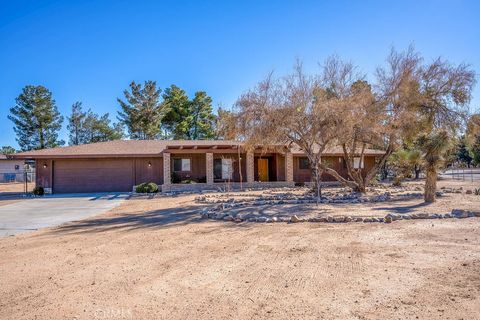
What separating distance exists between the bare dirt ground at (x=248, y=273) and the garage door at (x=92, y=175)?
15498mm

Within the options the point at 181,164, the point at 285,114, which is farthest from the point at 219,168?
the point at 285,114

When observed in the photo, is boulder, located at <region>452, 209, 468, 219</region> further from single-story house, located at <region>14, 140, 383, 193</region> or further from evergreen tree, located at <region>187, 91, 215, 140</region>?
evergreen tree, located at <region>187, 91, 215, 140</region>

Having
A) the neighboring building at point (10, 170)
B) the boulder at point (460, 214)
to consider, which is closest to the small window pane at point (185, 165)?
the boulder at point (460, 214)

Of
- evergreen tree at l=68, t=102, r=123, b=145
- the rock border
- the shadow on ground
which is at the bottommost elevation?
the shadow on ground

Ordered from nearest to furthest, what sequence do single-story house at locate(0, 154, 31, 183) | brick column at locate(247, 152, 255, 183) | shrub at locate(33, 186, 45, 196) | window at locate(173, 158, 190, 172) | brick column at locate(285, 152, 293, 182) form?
shrub at locate(33, 186, 45, 196)
brick column at locate(247, 152, 255, 183)
window at locate(173, 158, 190, 172)
brick column at locate(285, 152, 293, 182)
single-story house at locate(0, 154, 31, 183)

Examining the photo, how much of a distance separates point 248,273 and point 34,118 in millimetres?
45731

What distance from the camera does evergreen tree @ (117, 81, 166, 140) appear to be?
40250 mm

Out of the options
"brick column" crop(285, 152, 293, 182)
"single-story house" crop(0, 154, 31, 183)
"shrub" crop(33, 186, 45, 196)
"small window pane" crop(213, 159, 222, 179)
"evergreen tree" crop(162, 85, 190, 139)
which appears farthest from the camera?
"evergreen tree" crop(162, 85, 190, 139)

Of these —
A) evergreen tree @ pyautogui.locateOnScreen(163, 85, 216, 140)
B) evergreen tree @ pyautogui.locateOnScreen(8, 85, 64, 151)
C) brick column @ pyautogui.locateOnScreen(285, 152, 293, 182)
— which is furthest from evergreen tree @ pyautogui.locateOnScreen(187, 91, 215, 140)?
evergreen tree @ pyautogui.locateOnScreen(8, 85, 64, 151)

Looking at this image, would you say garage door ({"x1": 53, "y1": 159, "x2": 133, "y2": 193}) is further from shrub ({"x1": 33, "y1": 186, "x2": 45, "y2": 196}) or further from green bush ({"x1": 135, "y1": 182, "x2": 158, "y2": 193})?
green bush ({"x1": 135, "y1": 182, "x2": 158, "y2": 193})

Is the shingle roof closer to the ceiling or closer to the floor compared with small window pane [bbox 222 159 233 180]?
closer to the ceiling

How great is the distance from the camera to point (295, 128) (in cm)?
1487

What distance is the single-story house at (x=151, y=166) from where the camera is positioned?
2247 cm

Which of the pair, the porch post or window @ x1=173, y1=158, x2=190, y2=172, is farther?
window @ x1=173, y1=158, x2=190, y2=172
